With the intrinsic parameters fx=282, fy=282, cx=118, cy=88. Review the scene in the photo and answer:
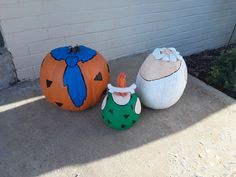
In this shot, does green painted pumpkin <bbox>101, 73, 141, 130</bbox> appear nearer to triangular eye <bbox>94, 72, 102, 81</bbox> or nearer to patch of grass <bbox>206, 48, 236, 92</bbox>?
triangular eye <bbox>94, 72, 102, 81</bbox>

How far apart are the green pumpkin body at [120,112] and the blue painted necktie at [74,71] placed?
0.24 m

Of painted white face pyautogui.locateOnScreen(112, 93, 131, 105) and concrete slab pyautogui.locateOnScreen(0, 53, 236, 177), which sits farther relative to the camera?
painted white face pyautogui.locateOnScreen(112, 93, 131, 105)

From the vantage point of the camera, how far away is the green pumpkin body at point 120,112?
2225 mm

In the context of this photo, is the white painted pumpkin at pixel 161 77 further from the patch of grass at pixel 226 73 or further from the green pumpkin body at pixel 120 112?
the patch of grass at pixel 226 73

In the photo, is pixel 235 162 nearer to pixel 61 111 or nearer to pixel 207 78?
pixel 207 78

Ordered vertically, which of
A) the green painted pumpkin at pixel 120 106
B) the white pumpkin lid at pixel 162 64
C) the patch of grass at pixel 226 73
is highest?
the white pumpkin lid at pixel 162 64

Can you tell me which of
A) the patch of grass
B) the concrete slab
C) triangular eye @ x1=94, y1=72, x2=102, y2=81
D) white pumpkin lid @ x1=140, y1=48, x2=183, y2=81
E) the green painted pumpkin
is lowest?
the concrete slab

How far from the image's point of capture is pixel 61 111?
2.61 meters

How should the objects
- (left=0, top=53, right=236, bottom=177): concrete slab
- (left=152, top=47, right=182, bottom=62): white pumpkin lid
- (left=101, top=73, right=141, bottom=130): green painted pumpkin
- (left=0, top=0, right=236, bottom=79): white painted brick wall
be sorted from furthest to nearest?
(left=0, top=0, right=236, bottom=79): white painted brick wall → (left=152, top=47, right=182, bottom=62): white pumpkin lid → (left=101, top=73, right=141, bottom=130): green painted pumpkin → (left=0, top=53, right=236, bottom=177): concrete slab

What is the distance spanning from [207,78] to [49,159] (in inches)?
81.0

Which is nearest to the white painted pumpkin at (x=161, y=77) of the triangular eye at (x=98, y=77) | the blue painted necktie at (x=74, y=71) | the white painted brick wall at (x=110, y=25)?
the triangular eye at (x=98, y=77)

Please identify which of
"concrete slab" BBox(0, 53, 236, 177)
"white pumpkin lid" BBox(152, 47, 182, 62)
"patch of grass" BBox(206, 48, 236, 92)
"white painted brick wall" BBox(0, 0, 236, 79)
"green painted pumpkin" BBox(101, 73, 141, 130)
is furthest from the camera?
"patch of grass" BBox(206, 48, 236, 92)

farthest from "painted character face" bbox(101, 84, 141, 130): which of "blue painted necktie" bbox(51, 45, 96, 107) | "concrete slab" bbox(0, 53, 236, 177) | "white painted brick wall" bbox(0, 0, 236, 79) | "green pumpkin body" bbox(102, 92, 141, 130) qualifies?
"white painted brick wall" bbox(0, 0, 236, 79)

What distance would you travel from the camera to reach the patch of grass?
3062mm
